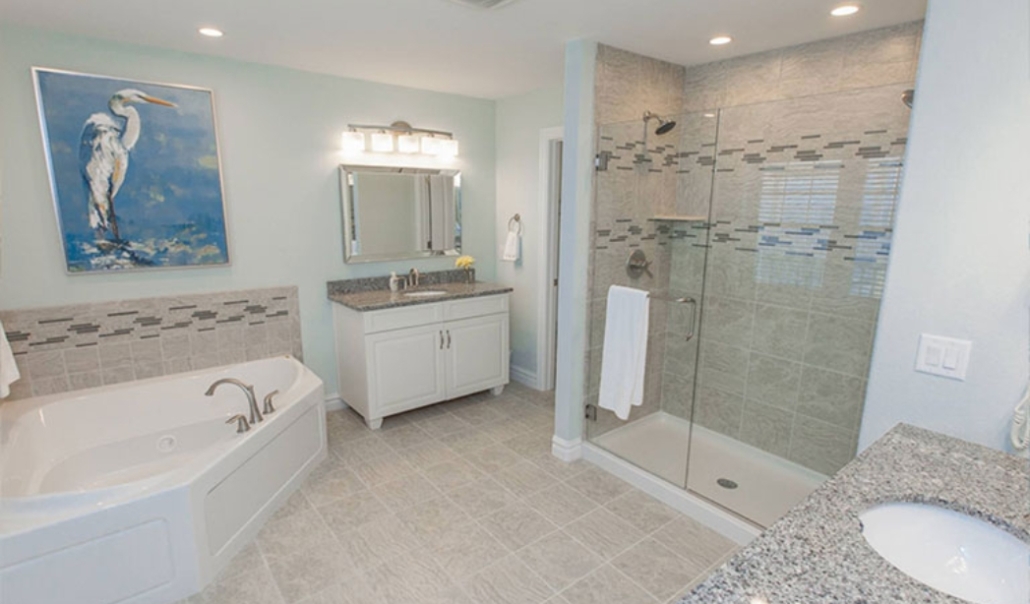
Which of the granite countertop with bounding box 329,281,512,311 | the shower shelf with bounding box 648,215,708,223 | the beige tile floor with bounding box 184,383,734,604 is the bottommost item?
the beige tile floor with bounding box 184,383,734,604

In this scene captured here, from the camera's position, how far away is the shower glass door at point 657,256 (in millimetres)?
2920

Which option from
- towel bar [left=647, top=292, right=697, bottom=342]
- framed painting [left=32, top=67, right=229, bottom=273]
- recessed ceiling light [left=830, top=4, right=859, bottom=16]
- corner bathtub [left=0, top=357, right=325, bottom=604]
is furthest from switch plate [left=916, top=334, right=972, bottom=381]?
framed painting [left=32, top=67, right=229, bottom=273]

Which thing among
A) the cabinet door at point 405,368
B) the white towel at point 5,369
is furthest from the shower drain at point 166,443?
the cabinet door at point 405,368

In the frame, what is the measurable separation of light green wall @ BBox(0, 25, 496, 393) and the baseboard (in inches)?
3.7

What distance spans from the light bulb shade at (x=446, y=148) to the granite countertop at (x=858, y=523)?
3349 millimetres

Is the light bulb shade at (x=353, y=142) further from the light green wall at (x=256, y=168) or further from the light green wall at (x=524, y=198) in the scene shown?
the light green wall at (x=524, y=198)

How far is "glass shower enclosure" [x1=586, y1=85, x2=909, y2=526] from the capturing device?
2.57 metres

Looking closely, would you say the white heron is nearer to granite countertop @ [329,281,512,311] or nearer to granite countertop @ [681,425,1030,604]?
granite countertop @ [329,281,512,311]

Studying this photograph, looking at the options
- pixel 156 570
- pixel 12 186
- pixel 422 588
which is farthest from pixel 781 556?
pixel 12 186

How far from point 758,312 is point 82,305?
12.9 feet

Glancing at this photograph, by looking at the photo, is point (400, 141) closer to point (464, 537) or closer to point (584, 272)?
point (584, 272)

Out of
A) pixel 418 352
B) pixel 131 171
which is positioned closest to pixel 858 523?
pixel 418 352

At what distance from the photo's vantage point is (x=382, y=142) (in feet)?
11.9

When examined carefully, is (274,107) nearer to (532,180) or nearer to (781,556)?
(532,180)
